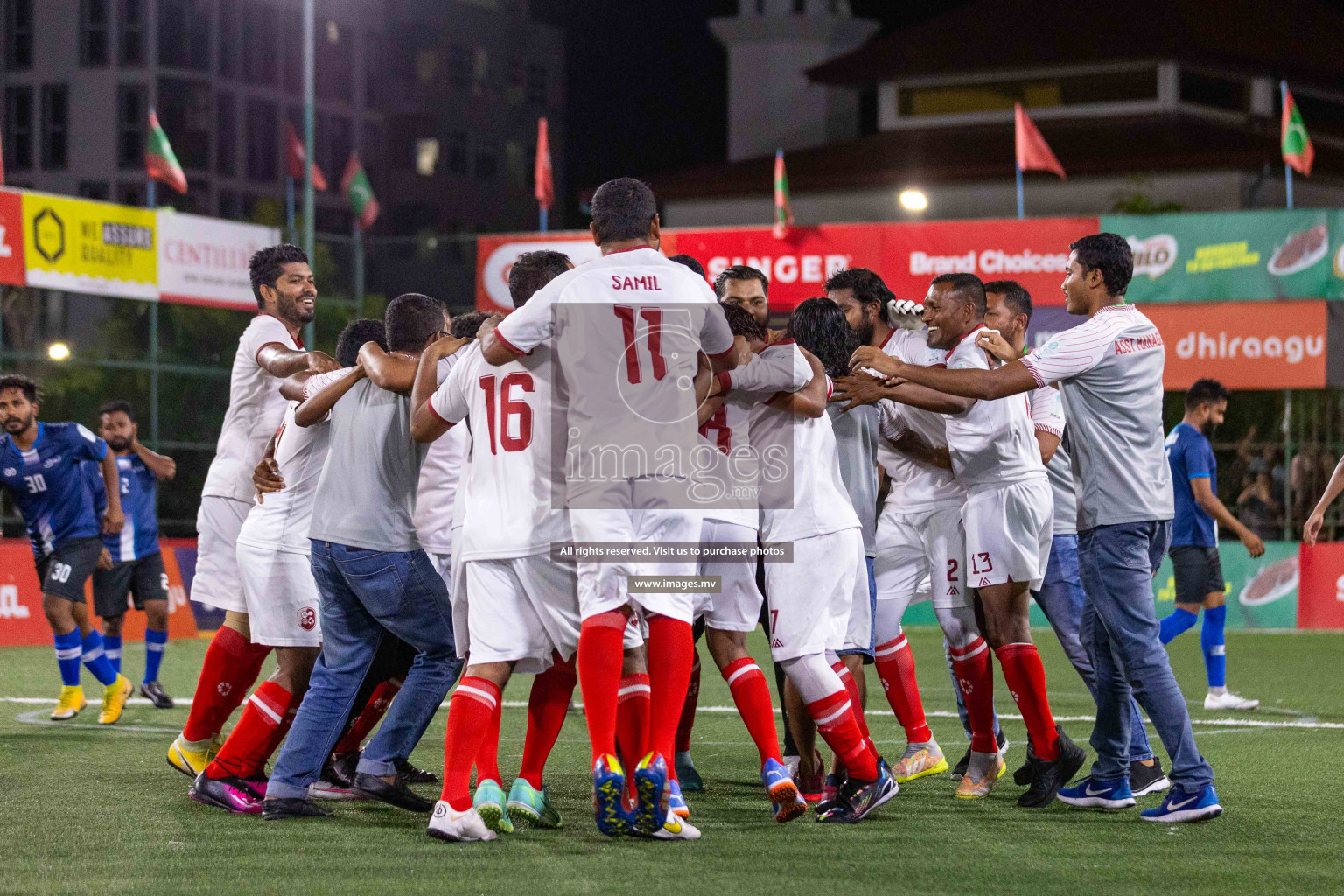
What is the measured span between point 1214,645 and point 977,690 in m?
4.37

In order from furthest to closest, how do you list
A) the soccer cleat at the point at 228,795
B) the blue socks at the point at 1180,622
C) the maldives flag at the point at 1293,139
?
the maldives flag at the point at 1293,139, the blue socks at the point at 1180,622, the soccer cleat at the point at 228,795

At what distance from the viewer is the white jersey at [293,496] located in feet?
22.6

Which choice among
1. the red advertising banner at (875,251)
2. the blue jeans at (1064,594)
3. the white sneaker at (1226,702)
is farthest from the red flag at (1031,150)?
the blue jeans at (1064,594)

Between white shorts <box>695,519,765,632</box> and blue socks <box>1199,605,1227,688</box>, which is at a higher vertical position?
white shorts <box>695,519,765,632</box>

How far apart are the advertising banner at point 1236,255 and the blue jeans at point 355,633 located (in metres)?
15.7

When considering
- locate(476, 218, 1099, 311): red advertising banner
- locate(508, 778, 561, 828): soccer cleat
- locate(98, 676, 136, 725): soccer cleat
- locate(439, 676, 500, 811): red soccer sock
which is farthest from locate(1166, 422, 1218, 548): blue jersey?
locate(476, 218, 1099, 311): red advertising banner

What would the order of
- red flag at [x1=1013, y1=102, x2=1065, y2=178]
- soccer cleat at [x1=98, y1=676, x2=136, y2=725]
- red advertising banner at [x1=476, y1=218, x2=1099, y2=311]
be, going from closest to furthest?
soccer cleat at [x1=98, y1=676, x2=136, y2=725], red advertising banner at [x1=476, y1=218, x2=1099, y2=311], red flag at [x1=1013, y1=102, x2=1065, y2=178]

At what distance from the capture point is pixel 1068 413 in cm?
679

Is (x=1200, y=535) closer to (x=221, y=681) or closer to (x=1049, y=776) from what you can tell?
(x=1049, y=776)

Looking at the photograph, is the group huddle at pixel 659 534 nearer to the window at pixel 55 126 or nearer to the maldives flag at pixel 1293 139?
the maldives flag at pixel 1293 139

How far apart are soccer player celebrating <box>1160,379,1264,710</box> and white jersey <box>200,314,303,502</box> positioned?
6153 millimetres

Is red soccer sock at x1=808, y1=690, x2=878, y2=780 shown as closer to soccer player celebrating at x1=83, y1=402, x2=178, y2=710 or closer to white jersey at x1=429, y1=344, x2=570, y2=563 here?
white jersey at x1=429, y1=344, x2=570, y2=563

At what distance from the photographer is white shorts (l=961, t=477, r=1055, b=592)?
703 centimetres

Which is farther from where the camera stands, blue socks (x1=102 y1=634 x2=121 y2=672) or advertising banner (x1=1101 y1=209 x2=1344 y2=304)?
advertising banner (x1=1101 y1=209 x2=1344 y2=304)
